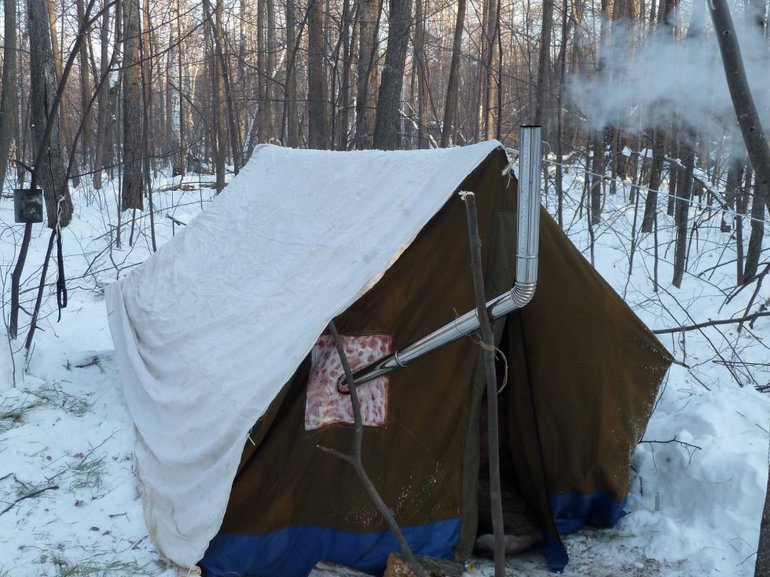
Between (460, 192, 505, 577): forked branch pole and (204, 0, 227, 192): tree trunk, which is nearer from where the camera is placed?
(460, 192, 505, 577): forked branch pole

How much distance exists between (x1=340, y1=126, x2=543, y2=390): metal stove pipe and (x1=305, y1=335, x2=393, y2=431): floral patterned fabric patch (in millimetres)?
459

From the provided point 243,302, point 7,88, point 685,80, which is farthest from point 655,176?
point 7,88

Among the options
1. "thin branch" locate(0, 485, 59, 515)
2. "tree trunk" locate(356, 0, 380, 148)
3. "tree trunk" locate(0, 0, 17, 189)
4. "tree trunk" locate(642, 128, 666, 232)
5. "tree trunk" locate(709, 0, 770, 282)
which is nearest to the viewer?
"tree trunk" locate(709, 0, 770, 282)

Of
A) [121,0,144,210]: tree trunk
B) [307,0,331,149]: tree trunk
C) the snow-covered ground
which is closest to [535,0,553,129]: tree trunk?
[307,0,331,149]: tree trunk

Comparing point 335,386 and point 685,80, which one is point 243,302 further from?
point 685,80

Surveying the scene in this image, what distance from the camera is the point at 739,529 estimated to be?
3273 millimetres

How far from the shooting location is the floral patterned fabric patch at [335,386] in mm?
3250

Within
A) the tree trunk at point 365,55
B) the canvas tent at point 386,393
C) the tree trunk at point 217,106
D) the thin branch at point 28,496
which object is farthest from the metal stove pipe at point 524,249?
the tree trunk at point 217,106

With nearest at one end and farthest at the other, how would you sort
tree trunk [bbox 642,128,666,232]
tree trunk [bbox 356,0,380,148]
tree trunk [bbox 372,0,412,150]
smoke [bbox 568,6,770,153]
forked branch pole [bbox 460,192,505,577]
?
forked branch pole [bbox 460,192,505,577], smoke [bbox 568,6,770,153], tree trunk [bbox 372,0,412,150], tree trunk [bbox 642,128,666,232], tree trunk [bbox 356,0,380,148]

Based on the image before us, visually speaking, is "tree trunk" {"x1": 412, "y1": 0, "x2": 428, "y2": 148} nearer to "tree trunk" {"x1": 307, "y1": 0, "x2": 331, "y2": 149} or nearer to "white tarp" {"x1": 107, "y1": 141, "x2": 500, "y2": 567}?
"tree trunk" {"x1": 307, "y1": 0, "x2": 331, "y2": 149}

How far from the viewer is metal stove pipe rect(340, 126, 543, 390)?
90.4 inches

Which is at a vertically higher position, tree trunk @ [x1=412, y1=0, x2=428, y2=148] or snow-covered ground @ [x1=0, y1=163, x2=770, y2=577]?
tree trunk @ [x1=412, y1=0, x2=428, y2=148]

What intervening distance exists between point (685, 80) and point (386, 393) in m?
6.22

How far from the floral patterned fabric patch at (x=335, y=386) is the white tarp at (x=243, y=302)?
9.0 inches
